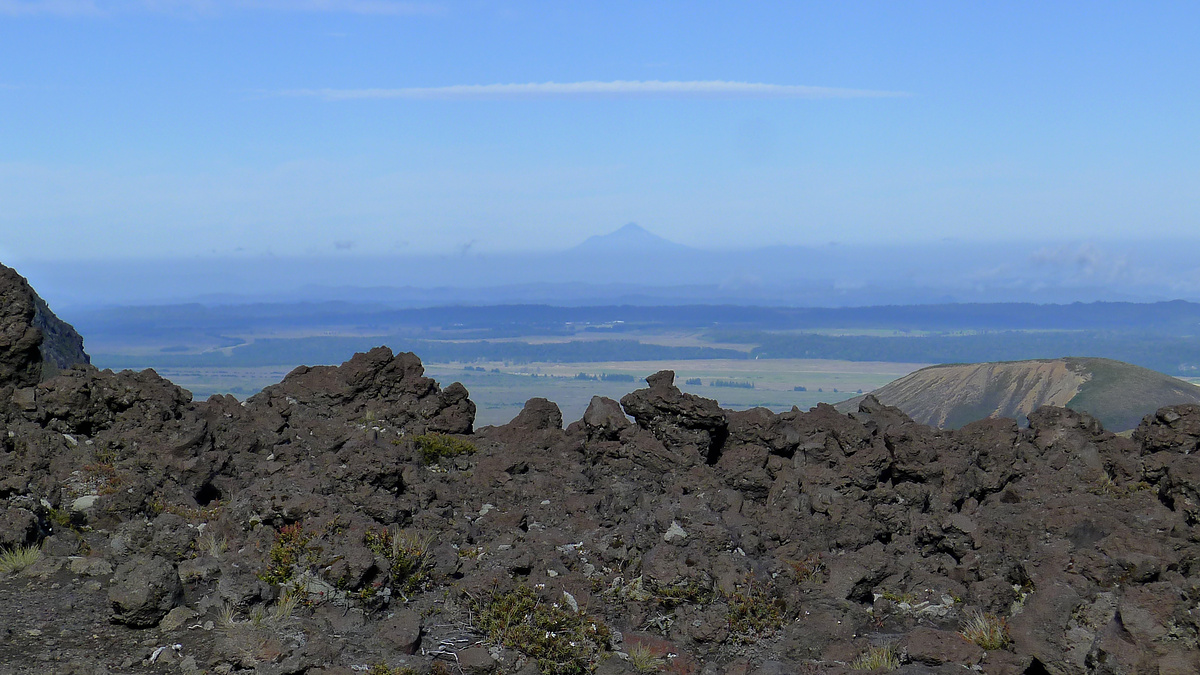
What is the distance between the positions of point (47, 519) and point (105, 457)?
2.86 metres

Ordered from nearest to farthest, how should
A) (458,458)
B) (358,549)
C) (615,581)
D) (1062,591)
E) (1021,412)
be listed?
(1062,591) < (358,549) < (615,581) < (458,458) < (1021,412)

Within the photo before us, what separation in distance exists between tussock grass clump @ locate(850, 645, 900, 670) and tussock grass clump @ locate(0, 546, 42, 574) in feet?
38.5

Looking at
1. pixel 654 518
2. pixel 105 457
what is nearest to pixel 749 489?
pixel 654 518

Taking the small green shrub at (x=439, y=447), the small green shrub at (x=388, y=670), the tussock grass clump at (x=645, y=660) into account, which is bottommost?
the tussock grass clump at (x=645, y=660)

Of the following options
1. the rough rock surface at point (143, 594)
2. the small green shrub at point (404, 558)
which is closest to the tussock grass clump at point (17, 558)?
the rough rock surface at point (143, 594)

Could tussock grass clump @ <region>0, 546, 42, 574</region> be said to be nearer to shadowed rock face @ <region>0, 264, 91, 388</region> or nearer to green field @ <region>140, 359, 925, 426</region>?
shadowed rock face @ <region>0, 264, 91, 388</region>

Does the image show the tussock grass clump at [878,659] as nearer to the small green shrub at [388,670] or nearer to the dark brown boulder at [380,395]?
the small green shrub at [388,670]

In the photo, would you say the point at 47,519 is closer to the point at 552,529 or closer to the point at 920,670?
the point at 552,529

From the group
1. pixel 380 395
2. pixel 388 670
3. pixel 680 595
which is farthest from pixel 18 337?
pixel 680 595

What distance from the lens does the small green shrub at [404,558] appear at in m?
15.6

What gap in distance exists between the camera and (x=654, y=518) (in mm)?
17828

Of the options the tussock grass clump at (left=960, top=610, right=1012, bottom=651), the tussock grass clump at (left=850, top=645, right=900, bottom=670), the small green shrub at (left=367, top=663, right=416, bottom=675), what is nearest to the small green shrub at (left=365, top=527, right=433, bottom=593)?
the small green shrub at (left=367, top=663, right=416, bottom=675)

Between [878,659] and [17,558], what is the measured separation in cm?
1217

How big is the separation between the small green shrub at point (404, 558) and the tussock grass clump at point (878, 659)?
6279 mm
